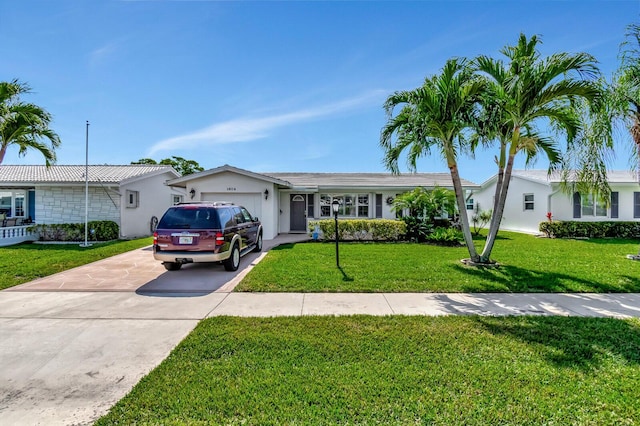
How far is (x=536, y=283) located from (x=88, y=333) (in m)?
8.74

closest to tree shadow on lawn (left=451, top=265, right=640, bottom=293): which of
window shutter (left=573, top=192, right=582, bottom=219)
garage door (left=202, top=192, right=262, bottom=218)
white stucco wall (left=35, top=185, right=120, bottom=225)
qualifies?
garage door (left=202, top=192, right=262, bottom=218)

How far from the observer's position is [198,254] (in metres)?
7.31

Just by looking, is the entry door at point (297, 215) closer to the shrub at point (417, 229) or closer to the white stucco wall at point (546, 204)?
the shrub at point (417, 229)

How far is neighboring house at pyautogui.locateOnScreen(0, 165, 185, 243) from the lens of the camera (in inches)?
585

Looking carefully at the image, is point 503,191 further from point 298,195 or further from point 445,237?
point 298,195

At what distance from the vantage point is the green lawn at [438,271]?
261 inches

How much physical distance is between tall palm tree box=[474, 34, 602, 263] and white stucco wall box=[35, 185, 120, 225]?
16.7 m

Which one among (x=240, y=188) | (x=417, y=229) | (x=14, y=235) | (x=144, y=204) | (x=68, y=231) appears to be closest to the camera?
(x=14, y=235)

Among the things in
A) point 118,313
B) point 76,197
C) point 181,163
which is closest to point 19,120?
point 76,197

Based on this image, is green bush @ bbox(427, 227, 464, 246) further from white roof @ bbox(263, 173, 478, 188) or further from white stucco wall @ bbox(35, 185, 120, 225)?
white stucco wall @ bbox(35, 185, 120, 225)

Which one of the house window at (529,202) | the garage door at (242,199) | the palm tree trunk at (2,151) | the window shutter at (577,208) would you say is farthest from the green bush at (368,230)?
the palm tree trunk at (2,151)

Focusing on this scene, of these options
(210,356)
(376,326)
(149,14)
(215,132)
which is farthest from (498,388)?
(215,132)

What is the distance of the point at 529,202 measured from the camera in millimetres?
18016

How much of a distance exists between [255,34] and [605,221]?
19470mm
